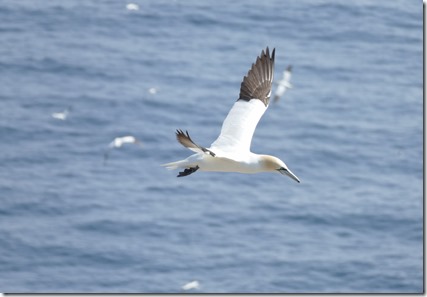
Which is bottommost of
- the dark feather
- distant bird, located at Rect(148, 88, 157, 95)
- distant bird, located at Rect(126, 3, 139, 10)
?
the dark feather

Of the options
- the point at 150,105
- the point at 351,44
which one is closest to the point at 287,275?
the point at 150,105

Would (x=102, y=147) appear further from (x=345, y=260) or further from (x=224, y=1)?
(x=224, y=1)

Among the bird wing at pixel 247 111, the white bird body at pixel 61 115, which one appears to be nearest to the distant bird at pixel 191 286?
the white bird body at pixel 61 115

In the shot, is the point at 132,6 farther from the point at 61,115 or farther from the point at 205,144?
the point at 205,144

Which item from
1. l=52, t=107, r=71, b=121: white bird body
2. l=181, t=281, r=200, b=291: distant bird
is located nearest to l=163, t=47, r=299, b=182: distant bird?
l=181, t=281, r=200, b=291: distant bird

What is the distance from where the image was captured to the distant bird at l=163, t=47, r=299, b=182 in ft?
44.0

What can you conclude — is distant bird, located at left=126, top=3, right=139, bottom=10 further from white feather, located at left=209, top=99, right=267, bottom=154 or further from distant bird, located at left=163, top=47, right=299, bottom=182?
white feather, located at left=209, top=99, right=267, bottom=154

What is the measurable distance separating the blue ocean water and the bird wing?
19.1 metres

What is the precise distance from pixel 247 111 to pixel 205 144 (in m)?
22.3

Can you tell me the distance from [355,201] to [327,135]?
3.95m

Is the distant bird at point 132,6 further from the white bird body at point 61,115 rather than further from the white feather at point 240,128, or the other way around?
the white feather at point 240,128

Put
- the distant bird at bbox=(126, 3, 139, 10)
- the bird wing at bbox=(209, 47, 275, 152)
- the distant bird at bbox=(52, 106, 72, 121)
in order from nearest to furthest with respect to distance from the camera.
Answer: the bird wing at bbox=(209, 47, 275, 152) < the distant bird at bbox=(52, 106, 72, 121) < the distant bird at bbox=(126, 3, 139, 10)

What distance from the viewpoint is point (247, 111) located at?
15406 millimetres

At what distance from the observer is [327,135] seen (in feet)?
141
